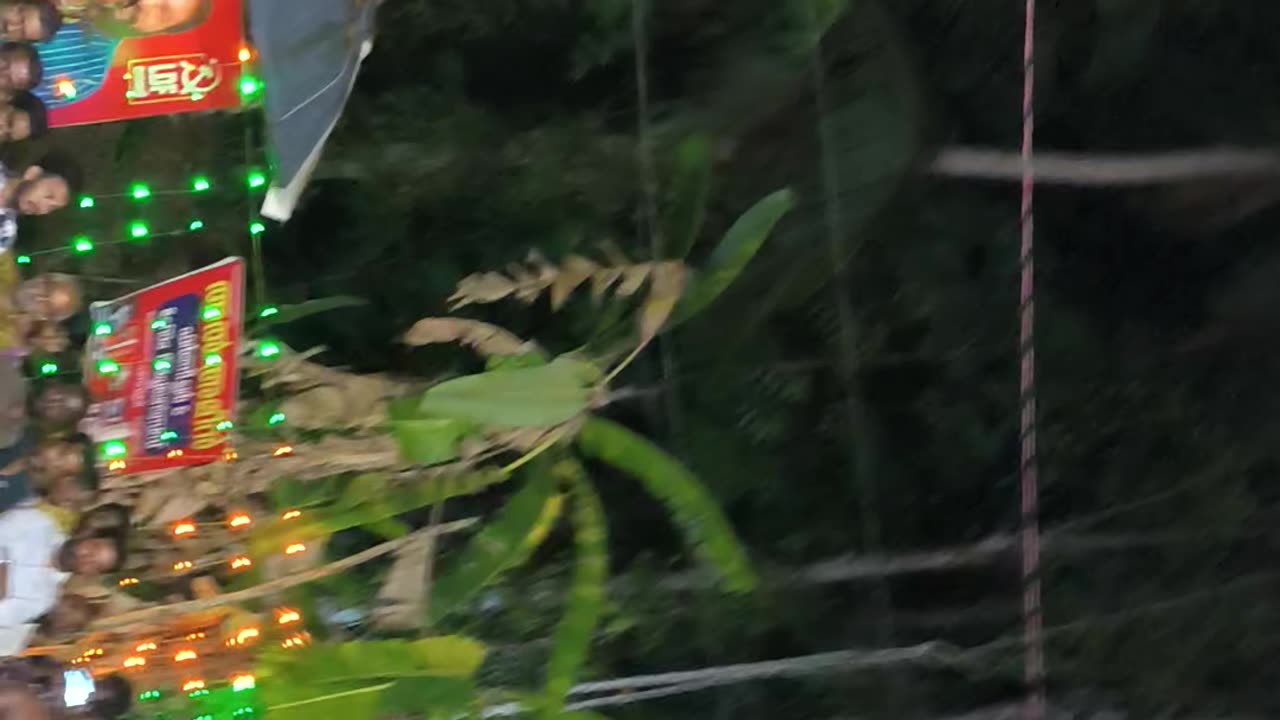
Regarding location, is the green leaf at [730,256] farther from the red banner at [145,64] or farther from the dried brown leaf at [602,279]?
the red banner at [145,64]

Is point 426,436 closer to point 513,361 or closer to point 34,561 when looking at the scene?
point 513,361

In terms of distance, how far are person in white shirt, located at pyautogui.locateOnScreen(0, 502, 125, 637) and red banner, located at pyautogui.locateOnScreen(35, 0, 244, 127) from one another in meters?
0.21

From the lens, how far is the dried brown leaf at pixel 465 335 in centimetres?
73

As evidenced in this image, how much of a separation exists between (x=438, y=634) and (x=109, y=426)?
22cm

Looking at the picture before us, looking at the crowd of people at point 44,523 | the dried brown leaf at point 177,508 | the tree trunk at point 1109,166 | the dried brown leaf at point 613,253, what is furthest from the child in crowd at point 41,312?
the tree trunk at point 1109,166

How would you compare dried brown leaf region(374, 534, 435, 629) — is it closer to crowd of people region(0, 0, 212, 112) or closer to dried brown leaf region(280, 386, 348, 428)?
dried brown leaf region(280, 386, 348, 428)

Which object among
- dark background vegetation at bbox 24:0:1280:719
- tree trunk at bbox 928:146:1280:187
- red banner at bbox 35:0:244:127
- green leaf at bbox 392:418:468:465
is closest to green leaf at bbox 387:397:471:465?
green leaf at bbox 392:418:468:465

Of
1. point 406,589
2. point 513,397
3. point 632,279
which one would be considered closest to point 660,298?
point 632,279

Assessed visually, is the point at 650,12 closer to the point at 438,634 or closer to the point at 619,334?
the point at 619,334

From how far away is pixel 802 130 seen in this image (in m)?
0.81

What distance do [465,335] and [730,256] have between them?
176mm

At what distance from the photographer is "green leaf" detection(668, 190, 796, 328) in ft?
2.55

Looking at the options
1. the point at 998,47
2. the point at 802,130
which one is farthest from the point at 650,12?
the point at 998,47

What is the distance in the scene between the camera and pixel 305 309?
73 cm
